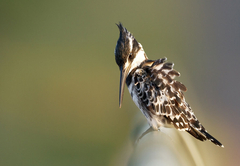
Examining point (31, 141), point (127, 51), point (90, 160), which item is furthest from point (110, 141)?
point (127, 51)

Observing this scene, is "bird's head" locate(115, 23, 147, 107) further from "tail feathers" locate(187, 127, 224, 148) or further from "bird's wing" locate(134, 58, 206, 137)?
"tail feathers" locate(187, 127, 224, 148)

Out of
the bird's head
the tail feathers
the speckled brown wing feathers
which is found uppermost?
the bird's head

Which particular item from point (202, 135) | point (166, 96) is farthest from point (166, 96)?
point (202, 135)

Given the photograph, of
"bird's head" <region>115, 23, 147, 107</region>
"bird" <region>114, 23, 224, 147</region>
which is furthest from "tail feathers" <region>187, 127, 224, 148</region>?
"bird's head" <region>115, 23, 147, 107</region>

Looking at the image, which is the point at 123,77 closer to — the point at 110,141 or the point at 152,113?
the point at 152,113

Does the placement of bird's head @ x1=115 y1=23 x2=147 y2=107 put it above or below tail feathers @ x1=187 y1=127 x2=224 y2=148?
above

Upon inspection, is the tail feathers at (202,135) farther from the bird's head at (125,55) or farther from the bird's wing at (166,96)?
the bird's head at (125,55)

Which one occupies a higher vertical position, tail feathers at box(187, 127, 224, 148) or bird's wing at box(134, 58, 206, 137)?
bird's wing at box(134, 58, 206, 137)

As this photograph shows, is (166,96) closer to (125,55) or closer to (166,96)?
(166,96)

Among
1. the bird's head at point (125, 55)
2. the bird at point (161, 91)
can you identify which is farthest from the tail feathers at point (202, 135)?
the bird's head at point (125, 55)

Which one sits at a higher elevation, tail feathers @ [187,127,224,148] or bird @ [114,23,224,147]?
bird @ [114,23,224,147]

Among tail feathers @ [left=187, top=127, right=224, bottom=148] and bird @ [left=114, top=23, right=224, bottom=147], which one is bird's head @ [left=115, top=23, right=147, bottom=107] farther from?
tail feathers @ [left=187, top=127, right=224, bottom=148]
